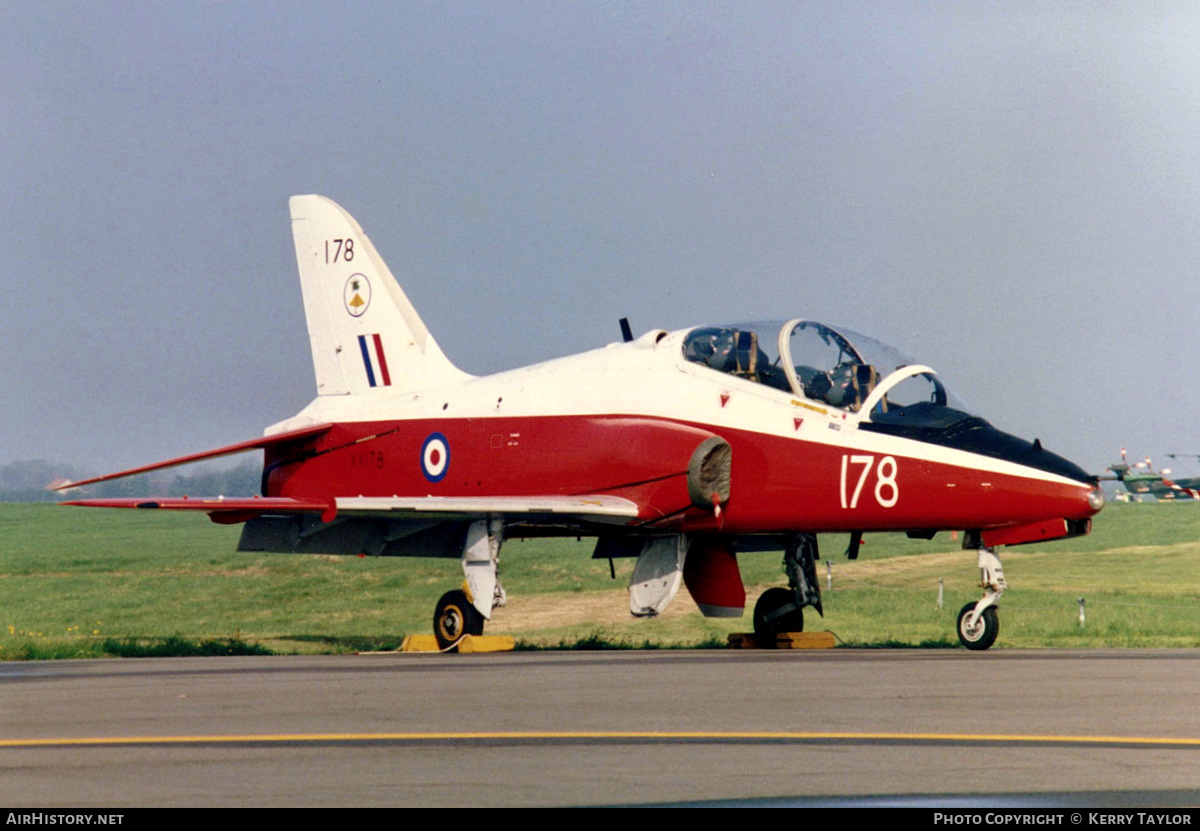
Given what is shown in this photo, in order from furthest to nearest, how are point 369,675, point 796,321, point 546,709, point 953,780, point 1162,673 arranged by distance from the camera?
point 796,321
point 369,675
point 1162,673
point 546,709
point 953,780

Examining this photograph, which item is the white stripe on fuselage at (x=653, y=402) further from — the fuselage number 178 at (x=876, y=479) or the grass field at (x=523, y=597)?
the grass field at (x=523, y=597)

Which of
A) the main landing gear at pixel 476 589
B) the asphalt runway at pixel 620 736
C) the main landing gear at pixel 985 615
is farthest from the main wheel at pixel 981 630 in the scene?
the main landing gear at pixel 476 589

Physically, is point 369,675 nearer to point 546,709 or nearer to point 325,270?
point 546,709

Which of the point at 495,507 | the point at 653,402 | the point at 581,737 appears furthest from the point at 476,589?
the point at 581,737

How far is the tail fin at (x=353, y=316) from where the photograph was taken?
2178 centimetres

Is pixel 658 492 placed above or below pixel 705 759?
above

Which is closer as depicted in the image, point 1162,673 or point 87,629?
point 1162,673

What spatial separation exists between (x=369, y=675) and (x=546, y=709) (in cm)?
369

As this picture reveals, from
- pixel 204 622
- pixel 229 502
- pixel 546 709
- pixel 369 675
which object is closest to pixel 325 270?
pixel 229 502

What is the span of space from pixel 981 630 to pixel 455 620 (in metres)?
6.58

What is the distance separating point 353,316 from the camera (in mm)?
Result: 22469

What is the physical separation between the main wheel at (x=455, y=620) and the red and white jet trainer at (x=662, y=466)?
0.03 metres
